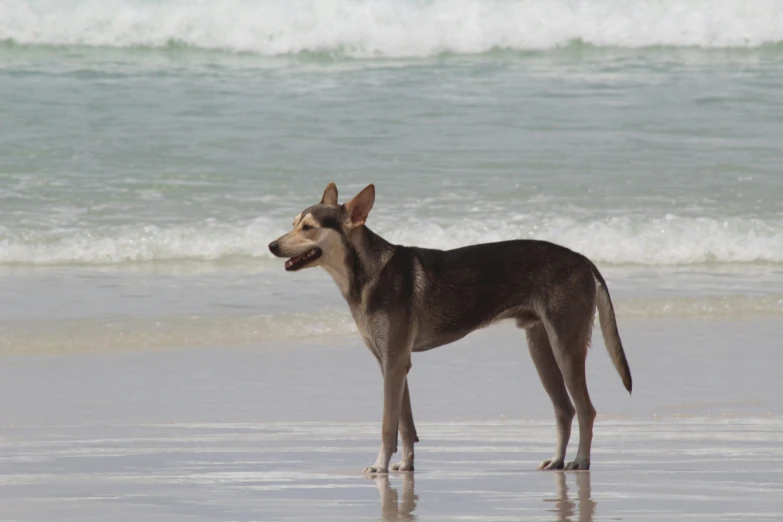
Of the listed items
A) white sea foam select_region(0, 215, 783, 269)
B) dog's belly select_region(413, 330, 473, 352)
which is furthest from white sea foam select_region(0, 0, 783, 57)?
dog's belly select_region(413, 330, 473, 352)

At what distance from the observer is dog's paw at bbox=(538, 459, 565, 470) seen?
511 cm

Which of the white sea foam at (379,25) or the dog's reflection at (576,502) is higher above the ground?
the white sea foam at (379,25)

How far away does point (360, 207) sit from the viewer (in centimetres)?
514

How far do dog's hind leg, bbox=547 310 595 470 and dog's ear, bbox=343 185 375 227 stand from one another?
86cm

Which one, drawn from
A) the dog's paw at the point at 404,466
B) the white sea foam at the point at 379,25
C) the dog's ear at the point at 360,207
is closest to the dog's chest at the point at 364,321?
the dog's ear at the point at 360,207

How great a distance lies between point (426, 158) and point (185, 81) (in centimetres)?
489

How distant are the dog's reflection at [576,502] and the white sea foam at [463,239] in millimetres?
7609

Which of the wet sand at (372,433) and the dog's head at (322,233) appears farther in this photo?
the dog's head at (322,233)

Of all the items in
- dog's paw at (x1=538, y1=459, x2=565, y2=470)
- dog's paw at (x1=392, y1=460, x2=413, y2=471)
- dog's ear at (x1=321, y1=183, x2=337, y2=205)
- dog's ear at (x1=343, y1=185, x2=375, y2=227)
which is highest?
dog's ear at (x1=321, y1=183, x2=337, y2=205)

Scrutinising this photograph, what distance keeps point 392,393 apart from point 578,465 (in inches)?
29.8

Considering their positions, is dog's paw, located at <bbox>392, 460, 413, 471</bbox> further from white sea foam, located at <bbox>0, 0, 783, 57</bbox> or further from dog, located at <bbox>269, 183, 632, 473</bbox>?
white sea foam, located at <bbox>0, 0, 783, 57</bbox>

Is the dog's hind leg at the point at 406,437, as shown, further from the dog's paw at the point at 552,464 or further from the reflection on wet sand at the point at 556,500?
the dog's paw at the point at 552,464

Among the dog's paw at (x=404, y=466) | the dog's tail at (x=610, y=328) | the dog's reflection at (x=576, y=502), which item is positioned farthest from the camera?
the dog's tail at (x=610, y=328)

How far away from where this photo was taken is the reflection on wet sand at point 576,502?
13.2 feet
